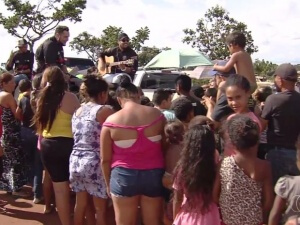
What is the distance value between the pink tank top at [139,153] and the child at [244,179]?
63cm

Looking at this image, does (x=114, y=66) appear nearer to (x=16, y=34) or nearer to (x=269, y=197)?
(x=269, y=197)

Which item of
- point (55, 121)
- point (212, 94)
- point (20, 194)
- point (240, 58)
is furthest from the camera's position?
point (20, 194)

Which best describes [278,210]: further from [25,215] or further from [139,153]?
[25,215]

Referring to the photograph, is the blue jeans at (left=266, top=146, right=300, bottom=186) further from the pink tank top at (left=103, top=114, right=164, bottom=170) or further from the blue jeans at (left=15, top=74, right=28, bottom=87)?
the blue jeans at (left=15, top=74, right=28, bottom=87)

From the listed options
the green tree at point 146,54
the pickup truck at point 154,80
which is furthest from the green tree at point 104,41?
the pickup truck at point 154,80

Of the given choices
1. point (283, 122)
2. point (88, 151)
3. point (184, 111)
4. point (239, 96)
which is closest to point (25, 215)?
point (88, 151)

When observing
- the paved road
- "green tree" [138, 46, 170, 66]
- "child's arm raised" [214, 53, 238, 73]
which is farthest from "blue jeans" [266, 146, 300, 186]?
"green tree" [138, 46, 170, 66]

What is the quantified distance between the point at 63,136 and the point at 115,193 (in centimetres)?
114

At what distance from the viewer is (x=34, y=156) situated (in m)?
6.66

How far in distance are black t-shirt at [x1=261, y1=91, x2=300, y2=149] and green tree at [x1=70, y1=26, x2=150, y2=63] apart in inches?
1240

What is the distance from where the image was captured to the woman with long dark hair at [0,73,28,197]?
245 inches

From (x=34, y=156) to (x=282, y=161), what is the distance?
12.6 ft

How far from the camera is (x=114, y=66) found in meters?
8.23

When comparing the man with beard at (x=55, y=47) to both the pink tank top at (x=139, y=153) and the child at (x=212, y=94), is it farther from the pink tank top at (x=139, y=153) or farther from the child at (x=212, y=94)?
the pink tank top at (x=139, y=153)
